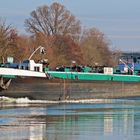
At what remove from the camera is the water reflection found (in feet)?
83.9

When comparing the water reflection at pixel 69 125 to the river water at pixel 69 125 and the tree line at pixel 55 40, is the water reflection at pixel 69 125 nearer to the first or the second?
the river water at pixel 69 125

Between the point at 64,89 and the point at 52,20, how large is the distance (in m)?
51.7

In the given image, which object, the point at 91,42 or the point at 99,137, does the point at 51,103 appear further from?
the point at 91,42

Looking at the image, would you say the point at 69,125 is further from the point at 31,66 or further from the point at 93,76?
the point at 93,76

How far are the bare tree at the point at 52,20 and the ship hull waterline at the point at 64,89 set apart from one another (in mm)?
44262

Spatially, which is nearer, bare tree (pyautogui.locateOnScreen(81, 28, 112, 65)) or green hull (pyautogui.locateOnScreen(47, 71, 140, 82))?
green hull (pyautogui.locateOnScreen(47, 71, 140, 82))

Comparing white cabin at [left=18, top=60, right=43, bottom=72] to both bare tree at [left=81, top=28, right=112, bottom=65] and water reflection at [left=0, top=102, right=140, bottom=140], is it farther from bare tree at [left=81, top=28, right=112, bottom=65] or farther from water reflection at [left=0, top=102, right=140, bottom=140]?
bare tree at [left=81, top=28, right=112, bottom=65]

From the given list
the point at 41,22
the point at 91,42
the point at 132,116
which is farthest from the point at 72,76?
the point at 91,42

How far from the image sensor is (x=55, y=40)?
101 m

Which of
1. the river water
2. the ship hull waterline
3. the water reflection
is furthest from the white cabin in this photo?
the water reflection

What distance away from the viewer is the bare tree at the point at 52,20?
104m

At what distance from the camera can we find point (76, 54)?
10644cm

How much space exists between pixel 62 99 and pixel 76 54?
5355 cm

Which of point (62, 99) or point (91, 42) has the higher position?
point (91, 42)
